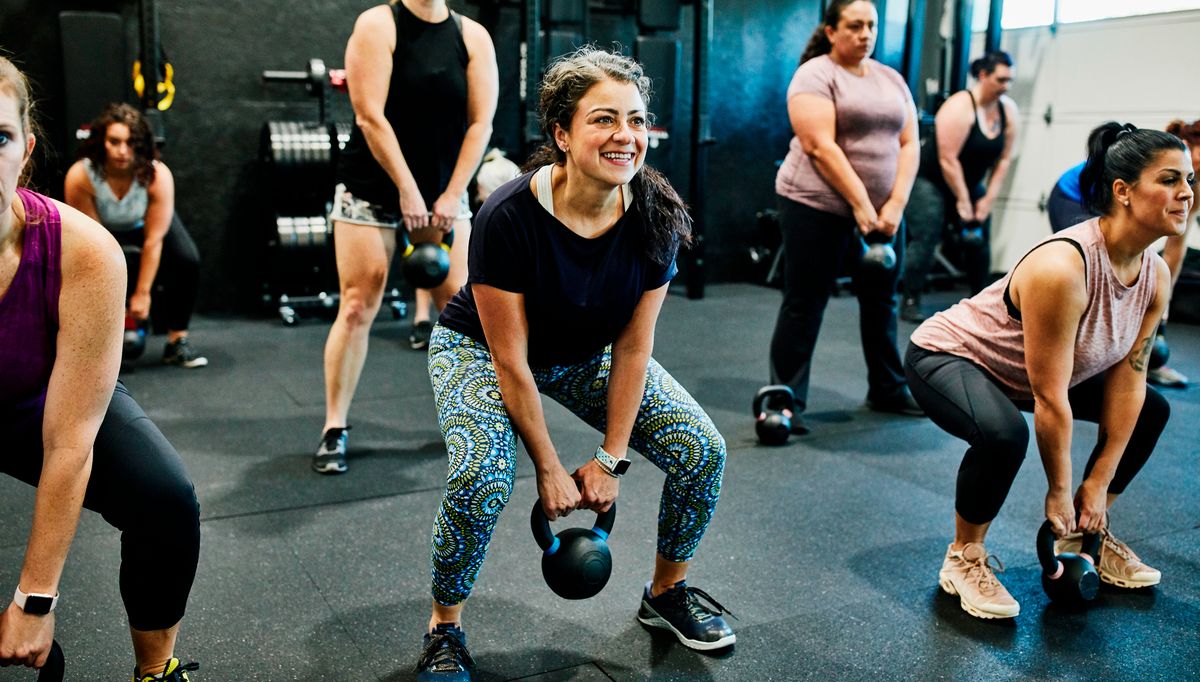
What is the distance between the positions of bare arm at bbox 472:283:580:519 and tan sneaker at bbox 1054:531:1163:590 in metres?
1.11

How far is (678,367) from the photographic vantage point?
160 inches

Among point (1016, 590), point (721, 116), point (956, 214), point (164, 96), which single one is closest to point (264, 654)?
point (1016, 590)

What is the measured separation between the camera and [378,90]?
2596 millimetres

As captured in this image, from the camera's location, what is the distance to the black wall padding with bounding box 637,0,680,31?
541cm

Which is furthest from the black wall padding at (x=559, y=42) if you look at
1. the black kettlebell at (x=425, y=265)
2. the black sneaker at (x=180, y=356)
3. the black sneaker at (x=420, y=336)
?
the black kettlebell at (x=425, y=265)

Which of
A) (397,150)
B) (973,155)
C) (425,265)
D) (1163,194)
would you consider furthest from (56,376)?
(973,155)

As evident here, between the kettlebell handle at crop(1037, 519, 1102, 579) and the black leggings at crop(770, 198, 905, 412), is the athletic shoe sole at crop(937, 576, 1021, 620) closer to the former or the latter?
the kettlebell handle at crop(1037, 519, 1102, 579)

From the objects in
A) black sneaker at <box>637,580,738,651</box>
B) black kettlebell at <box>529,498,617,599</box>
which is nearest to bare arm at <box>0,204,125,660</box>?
black kettlebell at <box>529,498,617,599</box>

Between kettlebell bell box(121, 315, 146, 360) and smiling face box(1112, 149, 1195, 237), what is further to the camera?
kettlebell bell box(121, 315, 146, 360)

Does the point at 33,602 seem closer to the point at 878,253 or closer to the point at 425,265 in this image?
the point at 425,265

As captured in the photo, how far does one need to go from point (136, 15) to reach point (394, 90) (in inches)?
104

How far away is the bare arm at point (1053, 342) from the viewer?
182cm

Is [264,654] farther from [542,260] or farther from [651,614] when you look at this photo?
[542,260]

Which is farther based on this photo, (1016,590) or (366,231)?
(366,231)
